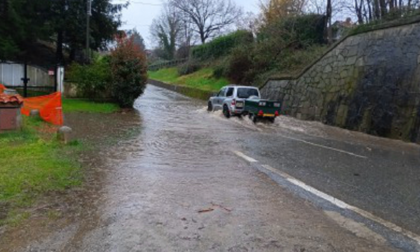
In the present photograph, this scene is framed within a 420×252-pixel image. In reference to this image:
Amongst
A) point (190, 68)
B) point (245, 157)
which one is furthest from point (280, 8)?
point (245, 157)

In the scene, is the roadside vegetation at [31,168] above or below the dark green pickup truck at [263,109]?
below

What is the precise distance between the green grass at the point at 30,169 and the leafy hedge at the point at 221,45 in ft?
96.4

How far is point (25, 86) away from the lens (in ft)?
68.6

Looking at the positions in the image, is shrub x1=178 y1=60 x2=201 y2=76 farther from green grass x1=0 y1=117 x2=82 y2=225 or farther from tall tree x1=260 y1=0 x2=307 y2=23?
green grass x1=0 y1=117 x2=82 y2=225

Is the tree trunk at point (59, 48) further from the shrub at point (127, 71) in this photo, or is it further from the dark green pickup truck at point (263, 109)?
the dark green pickup truck at point (263, 109)

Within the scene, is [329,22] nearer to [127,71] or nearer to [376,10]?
[376,10]

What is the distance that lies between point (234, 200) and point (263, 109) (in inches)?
474

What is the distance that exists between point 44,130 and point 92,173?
5.34m

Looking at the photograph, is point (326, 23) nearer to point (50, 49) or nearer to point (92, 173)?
point (50, 49)

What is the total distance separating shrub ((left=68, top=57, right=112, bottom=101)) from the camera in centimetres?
2233

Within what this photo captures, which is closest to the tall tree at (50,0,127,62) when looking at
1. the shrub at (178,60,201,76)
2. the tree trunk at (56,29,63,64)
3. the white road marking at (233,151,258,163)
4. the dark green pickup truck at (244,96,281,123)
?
the tree trunk at (56,29,63,64)

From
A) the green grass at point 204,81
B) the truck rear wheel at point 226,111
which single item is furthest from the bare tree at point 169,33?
the truck rear wheel at point 226,111

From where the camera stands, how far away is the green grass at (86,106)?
1941cm

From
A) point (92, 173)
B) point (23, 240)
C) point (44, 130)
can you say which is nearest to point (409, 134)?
point (92, 173)
